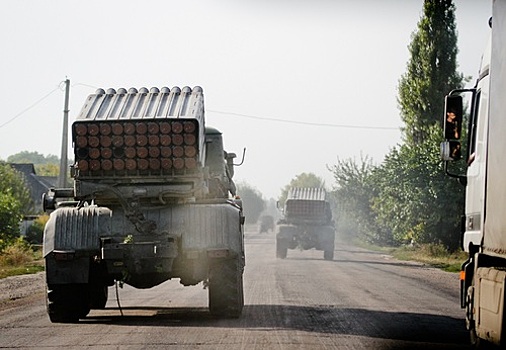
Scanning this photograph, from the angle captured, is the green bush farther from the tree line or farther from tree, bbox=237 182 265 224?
tree, bbox=237 182 265 224

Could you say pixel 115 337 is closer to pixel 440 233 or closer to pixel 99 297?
pixel 99 297

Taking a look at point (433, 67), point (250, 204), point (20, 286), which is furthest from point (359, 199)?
point (250, 204)

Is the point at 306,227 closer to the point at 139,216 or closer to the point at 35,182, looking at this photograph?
the point at 139,216

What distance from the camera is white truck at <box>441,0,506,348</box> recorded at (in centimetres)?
852

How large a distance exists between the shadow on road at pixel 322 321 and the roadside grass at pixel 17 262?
1296cm

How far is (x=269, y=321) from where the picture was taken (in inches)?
512

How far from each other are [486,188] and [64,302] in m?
6.73

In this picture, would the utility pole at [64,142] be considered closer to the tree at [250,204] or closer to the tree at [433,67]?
the tree at [433,67]

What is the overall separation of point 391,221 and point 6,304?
3001cm

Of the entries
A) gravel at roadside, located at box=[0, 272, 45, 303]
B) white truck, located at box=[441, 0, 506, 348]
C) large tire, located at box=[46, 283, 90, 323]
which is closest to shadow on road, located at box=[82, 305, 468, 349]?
large tire, located at box=[46, 283, 90, 323]

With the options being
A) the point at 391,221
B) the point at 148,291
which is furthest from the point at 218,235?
the point at 391,221

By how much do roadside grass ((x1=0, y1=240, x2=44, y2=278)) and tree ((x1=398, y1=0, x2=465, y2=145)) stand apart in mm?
19827

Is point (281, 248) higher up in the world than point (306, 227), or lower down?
lower down

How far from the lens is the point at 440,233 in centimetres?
3944
